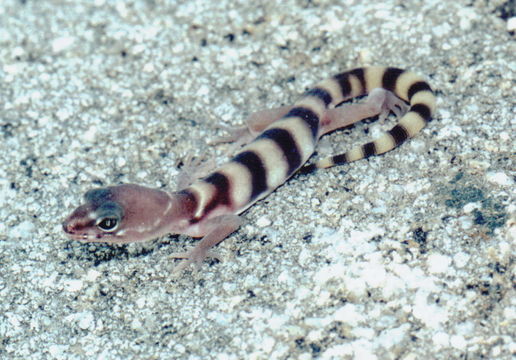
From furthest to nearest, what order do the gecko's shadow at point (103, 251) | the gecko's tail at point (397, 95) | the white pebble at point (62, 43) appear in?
1. the white pebble at point (62, 43)
2. the gecko's tail at point (397, 95)
3. the gecko's shadow at point (103, 251)

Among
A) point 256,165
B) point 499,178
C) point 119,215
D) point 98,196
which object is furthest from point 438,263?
point 98,196

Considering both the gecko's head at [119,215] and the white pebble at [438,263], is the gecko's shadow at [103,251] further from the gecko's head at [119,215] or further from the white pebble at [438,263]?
the white pebble at [438,263]

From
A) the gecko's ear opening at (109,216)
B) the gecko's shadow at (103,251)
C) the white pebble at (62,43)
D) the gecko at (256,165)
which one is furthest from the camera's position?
the white pebble at (62,43)

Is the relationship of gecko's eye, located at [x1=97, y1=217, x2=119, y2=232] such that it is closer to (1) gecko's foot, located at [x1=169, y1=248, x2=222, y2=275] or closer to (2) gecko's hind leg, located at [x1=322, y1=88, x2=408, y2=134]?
(1) gecko's foot, located at [x1=169, y1=248, x2=222, y2=275]

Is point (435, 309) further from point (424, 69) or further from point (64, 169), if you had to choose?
point (64, 169)

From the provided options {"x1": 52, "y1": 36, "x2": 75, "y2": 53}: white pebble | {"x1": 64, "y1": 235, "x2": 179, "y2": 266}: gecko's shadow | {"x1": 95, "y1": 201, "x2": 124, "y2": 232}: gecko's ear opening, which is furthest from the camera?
{"x1": 52, "y1": 36, "x2": 75, "y2": 53}: white pebble

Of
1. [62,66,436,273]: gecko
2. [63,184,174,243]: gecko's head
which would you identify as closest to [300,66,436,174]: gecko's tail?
[62,66,436,273]: gecko

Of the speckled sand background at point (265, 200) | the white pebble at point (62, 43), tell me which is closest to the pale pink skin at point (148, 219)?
the speckled sand background at point (265, 200)

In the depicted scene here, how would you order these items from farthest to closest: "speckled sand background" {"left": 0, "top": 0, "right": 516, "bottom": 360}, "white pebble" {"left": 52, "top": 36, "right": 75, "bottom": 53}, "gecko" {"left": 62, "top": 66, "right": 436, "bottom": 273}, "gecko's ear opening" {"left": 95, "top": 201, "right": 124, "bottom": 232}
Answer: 1. "white pebble" {"left": 52, "top": 36, "right": 75, "bottom": 53}
2. "gecko" {"left": 62, "top": 66, "right": 436, "bottom": 273}
3. "gecko's ear opening" {"left": 95, "top": 201, "right": 124, "bottom": 232}
4. "speckled sand background" {"left": 0, "top": 0, "right": 516, "bottom": 360}

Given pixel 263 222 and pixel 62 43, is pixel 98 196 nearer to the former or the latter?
pixel 263 222
